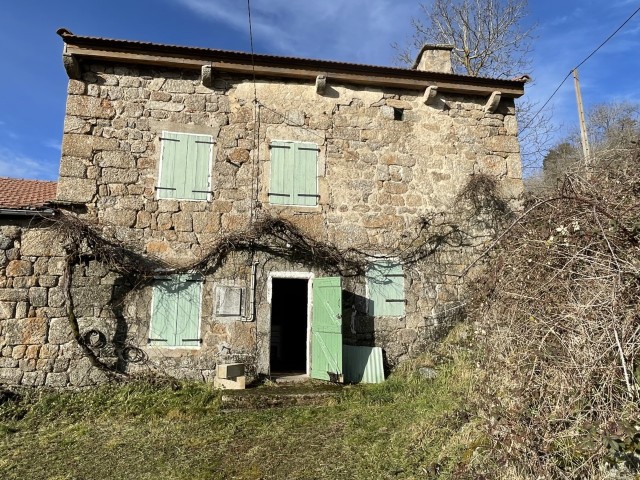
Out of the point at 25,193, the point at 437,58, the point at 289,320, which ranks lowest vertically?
the point at 289,320

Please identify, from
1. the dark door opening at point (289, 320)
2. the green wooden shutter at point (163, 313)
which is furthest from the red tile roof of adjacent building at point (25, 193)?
the dark door opening at point (289, 320)

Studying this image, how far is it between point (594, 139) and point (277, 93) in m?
14.9

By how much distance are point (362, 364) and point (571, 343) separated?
12.3ft

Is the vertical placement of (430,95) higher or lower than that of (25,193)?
higher

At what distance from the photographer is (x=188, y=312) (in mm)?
6164

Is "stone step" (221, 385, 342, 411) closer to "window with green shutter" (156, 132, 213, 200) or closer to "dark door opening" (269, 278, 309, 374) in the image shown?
"window with green shutter" (156, 132, 213, 200)

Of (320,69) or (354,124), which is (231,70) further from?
(354,124)

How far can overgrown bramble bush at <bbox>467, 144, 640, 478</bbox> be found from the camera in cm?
270

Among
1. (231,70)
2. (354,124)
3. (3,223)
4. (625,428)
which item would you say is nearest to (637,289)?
(625,428)

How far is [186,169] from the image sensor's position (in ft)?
21.4

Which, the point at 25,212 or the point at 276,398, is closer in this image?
the point at 276,398

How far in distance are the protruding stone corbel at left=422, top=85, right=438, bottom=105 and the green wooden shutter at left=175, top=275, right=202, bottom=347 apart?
5.00m

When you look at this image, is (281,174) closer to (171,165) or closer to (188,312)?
(171,165)

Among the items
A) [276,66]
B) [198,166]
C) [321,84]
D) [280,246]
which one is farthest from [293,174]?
[276,66]
